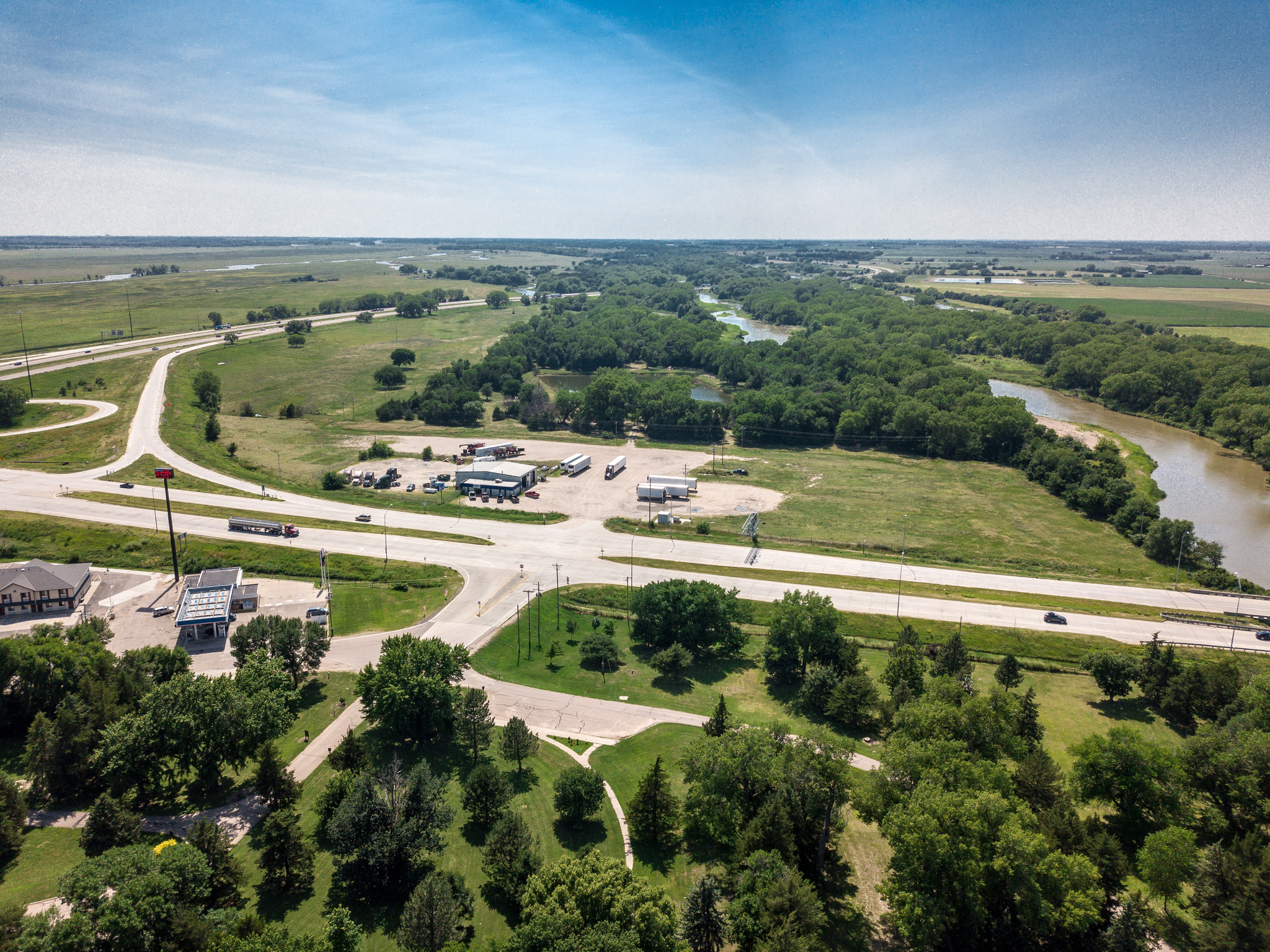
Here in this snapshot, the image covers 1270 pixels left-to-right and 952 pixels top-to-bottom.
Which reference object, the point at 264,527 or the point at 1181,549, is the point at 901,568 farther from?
the point at 264,527

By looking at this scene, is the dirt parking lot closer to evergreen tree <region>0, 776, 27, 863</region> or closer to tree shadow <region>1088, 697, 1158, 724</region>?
tree shadow <region>1088, 697, 1158, 724</region>

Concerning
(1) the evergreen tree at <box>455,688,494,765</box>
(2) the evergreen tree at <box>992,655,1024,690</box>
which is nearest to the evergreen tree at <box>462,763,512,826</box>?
(1) the evergreen tree at <box>455,688,494,765</box>

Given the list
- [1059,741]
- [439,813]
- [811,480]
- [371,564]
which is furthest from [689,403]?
[439,813]

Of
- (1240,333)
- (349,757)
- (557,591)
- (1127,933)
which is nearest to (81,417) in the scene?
(557,591)

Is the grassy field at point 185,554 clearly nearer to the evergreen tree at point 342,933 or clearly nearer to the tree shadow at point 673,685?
the tree shadow at point 673,685

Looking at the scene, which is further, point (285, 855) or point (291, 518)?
point (291, 518)

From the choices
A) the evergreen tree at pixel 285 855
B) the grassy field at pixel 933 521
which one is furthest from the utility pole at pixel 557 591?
the evergreen tree at pixel 285 855

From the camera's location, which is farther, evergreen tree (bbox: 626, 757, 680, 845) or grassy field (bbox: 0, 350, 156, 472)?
grassy field (bbox: 0, 350, 156, 472)
